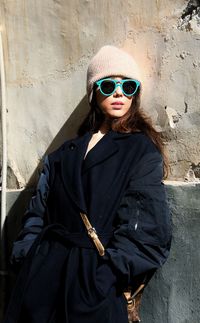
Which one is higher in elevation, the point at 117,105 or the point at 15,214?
the point at 117,105

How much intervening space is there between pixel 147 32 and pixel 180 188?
0.75 m

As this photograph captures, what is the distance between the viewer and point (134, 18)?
258 cm

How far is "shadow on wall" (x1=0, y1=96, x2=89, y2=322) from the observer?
2883 mm

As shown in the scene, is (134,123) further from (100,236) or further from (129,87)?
(100,236)

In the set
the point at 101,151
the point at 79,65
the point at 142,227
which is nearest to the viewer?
the point at 142,227

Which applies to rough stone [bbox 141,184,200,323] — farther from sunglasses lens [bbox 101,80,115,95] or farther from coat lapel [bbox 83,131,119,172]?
sunglasses lens [bbox 101,80,115,95]

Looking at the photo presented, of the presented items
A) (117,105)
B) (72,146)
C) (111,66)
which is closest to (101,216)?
(72,146)

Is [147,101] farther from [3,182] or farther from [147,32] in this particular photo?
[3,182]

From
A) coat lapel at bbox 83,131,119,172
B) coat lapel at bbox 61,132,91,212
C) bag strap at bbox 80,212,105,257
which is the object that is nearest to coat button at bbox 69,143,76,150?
coat lapel at bbox 61,132,91,212

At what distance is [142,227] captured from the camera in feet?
6.80

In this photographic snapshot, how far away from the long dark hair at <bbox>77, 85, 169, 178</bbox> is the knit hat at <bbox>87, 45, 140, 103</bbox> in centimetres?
8

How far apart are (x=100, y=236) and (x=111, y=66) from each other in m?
0.73

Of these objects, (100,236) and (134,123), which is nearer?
(100,236)

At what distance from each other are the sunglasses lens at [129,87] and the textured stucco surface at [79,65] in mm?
145
